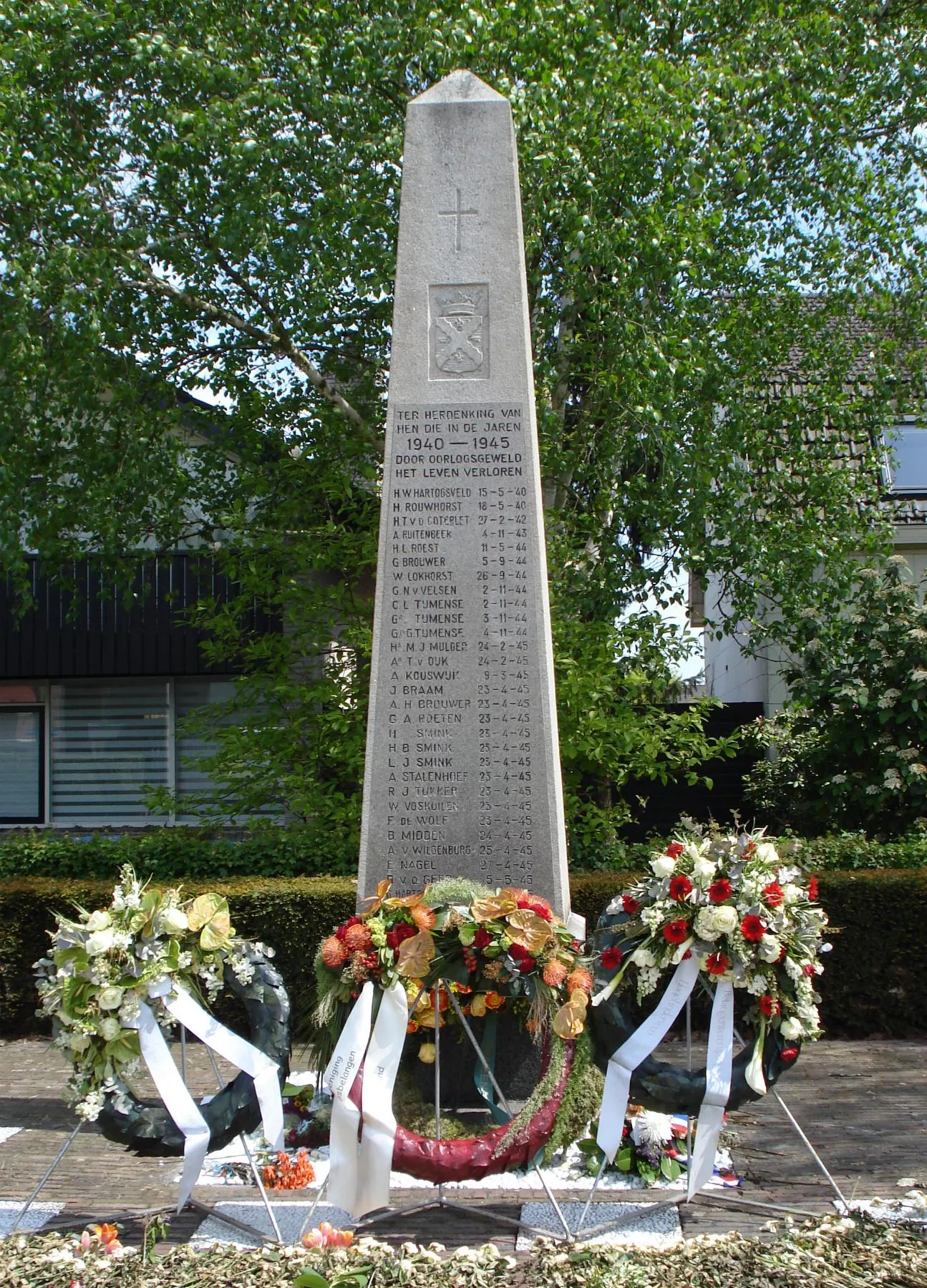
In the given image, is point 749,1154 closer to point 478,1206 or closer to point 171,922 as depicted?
point 478,1206

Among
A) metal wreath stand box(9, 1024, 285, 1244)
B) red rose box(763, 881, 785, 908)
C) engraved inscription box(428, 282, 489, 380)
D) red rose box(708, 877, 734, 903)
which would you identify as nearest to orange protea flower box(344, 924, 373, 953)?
metal wreath stand box(9, 1024, 285, 1244)

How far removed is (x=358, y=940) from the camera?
4.82 metres

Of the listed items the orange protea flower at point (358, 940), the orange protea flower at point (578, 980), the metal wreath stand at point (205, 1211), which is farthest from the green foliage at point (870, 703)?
the metal wreath stand at point (205, 1211)

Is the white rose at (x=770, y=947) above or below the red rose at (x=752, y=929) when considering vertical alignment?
below

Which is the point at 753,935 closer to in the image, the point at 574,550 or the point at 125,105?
the point at 574,550

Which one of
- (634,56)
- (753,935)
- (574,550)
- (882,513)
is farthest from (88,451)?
(753,935)

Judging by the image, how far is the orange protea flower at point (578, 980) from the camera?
193 inches

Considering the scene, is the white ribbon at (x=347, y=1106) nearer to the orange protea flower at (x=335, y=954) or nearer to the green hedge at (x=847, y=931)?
the orange protea flower at (x=335, y=954)

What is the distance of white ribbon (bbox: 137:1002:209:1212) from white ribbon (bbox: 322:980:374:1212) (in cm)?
51

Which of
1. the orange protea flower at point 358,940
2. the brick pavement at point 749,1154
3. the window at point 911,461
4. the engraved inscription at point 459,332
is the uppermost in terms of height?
the window at point 911,461

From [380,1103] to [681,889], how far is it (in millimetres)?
1394

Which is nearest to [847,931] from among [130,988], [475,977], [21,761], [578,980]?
[578,980]

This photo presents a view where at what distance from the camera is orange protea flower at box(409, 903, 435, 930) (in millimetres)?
4848

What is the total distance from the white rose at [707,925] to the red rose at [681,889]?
10 cm
